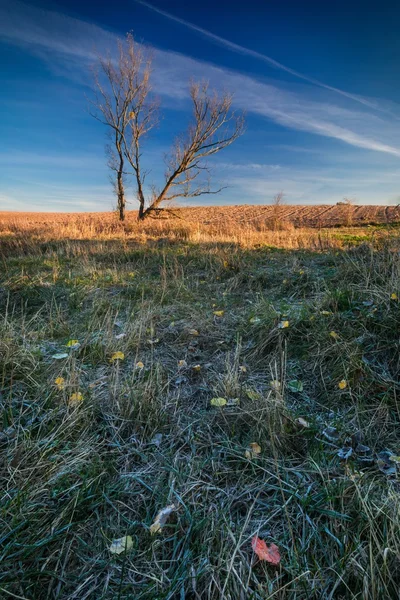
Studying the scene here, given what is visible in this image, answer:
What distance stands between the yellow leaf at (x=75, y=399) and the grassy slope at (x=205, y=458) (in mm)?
45

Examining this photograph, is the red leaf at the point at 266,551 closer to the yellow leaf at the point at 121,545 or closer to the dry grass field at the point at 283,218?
the yellow leaf at the point at 121,545

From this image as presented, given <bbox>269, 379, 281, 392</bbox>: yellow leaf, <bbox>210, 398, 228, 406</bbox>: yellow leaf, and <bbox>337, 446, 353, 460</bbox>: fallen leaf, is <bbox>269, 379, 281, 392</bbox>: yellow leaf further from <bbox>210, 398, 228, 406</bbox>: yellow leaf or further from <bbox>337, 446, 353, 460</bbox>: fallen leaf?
<bbox>337, 446, 353, 460</bbox>: fallen leaf

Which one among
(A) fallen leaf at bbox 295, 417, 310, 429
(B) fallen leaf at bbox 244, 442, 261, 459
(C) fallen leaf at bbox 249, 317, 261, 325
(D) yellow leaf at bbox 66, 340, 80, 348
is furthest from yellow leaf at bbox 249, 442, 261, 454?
(D) yellow leaf at bbox 66, 340, 80, 348

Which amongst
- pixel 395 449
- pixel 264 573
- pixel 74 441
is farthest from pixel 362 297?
pixel 74 441

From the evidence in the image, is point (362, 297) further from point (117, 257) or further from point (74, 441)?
point (117, 257)

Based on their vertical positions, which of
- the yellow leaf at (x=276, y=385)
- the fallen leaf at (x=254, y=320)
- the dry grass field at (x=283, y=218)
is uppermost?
the dry grass field at (x=283, y=218)

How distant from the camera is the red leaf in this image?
108cm

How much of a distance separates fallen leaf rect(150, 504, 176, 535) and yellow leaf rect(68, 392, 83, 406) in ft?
2.78

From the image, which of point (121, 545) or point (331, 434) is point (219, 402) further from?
point (121, 545)

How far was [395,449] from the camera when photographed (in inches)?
→ 63.6

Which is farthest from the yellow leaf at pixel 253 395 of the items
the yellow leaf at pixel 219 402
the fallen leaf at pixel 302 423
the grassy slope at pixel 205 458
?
the fallen leaf at pixel 302 423

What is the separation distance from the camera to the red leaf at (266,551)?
1080 millimetres

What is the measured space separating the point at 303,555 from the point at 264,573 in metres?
0.16

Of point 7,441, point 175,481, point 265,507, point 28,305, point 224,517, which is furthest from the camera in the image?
point 28,305
